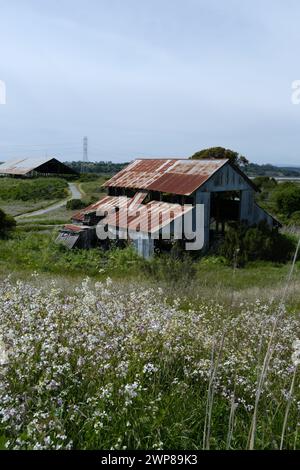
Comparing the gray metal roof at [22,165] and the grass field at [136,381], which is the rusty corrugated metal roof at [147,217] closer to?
the grass field at [136,381]

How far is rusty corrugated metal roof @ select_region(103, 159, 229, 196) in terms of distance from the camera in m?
25.5

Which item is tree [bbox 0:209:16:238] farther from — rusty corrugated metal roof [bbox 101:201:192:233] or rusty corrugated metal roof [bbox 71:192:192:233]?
rusty corrugated metal roof [bbox 101:201:192:233]

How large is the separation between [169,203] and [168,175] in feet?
7.97

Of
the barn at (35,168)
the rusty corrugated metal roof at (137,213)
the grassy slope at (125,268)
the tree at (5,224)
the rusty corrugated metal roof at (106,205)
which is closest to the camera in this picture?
the grassy slope at (125,268)

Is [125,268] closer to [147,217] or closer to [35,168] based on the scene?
[147,217]

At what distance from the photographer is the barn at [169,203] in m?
24.2

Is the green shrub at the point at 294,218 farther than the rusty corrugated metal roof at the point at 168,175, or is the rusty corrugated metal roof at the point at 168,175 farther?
the green shrub at the point at 294,218

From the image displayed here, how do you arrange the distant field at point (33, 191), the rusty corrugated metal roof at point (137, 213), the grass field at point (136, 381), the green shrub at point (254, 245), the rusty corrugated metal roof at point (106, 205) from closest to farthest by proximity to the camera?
1. the grass field at point (136, 381)
2. the rusty corrugated metal roof at point (137, 213)
3. the green shrub at point (254, 245)
4. the rusty corrugated metal roof at point (106, 205)
5. the distant field at point (33, 191)

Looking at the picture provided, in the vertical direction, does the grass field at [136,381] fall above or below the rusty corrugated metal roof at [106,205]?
below

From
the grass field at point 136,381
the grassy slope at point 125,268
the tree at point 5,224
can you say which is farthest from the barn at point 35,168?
the grass field at point 136,381

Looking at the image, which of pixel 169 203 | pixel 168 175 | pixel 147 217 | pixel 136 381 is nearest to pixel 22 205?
pixel 168 175

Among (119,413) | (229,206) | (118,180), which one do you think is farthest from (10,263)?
(119,413)

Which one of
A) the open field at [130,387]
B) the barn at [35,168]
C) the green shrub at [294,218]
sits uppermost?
the barn at [35,168]

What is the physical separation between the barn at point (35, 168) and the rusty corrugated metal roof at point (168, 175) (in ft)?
156
